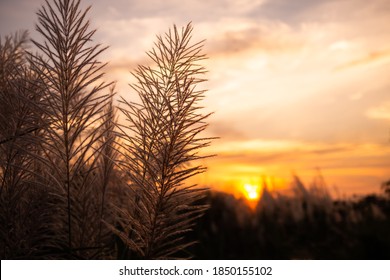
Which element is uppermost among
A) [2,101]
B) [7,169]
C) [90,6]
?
[90,6]

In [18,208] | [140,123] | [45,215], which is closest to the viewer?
[140,123]

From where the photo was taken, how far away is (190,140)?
120 centimetres

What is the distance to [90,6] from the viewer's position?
1366 millimetres

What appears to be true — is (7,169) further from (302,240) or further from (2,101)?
(302,240)

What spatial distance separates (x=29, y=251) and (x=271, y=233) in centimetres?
198

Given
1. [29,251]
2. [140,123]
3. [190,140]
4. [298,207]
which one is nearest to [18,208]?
[29,251]

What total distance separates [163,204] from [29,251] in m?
0.58

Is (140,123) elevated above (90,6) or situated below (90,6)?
below
